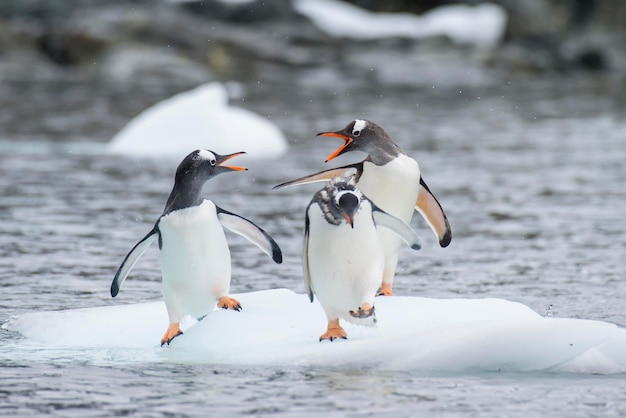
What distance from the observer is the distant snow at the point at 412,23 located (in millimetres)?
37188

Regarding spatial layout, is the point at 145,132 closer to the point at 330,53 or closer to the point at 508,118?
the point at 508,118

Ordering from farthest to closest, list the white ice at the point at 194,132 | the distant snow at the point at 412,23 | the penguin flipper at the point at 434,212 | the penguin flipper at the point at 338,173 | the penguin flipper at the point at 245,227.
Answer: the distant snow at the point at 412,23 < the white ice at the point at 194,132 < the penguin flipper at the point at 434,212 < the penguin flipper at the point at 338,173 < the penguin flipper at the point at 245,227

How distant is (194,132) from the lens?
18.9m

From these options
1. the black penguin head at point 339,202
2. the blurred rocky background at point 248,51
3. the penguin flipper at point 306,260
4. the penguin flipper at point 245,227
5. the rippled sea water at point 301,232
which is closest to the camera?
Answer: the rippled sea water at point 301,232

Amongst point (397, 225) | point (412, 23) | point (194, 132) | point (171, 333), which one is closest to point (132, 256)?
point (171, 333)

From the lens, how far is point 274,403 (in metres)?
5.83

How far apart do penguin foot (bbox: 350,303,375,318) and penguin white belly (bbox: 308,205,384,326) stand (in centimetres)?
2

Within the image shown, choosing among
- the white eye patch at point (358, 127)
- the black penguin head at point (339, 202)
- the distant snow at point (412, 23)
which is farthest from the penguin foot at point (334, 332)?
the distant snow at point (412, 23)

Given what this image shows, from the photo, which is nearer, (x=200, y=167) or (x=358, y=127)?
(x=200, y=167)

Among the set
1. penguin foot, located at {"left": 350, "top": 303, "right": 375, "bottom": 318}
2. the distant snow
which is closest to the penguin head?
penguin foot, located at {"left": 350, "top": 303, "right": 375, "bottom": 318}

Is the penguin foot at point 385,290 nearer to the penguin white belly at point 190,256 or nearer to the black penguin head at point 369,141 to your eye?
the black penguin head at point 369,141

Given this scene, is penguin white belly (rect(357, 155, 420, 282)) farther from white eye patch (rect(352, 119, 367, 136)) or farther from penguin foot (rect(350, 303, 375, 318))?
penguin foot (rect(350, 303, 375, 318))

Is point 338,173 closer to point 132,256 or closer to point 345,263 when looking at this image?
point 345,263

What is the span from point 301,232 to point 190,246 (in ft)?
16.2
